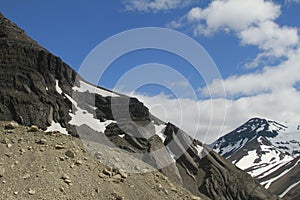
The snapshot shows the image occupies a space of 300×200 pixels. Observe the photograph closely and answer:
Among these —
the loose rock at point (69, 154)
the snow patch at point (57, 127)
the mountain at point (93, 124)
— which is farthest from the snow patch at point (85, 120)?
the loose rock at point (69, 154)

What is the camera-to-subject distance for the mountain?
15550cm

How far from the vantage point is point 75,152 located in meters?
28.5

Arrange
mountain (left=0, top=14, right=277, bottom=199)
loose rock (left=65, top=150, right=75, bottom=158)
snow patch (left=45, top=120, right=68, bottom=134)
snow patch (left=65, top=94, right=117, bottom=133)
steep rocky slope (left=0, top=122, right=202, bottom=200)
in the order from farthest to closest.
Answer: snow patch (left=65, top=94, right=117, bottom=133) < snow patch (left=45, top=120, right=68, bottom=134) < mountain (left=0, top=14, right=277, bottom=199) < loose rock (left=65, top=150, right=75, bottom=158) < steep rocky slope (left=0, top=122, right=202, bottom=200)

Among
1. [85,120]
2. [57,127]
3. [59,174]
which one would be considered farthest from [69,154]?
[85,120]

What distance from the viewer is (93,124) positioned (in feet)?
591

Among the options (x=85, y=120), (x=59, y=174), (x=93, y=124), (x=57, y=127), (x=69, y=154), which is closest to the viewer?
(x=59, y=174)

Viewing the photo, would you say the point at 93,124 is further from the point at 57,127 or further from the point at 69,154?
the point at 69,154

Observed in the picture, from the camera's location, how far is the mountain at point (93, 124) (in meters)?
156

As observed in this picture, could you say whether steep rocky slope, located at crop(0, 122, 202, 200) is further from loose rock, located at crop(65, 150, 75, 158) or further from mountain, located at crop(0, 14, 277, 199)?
mountain, located at crop(0, 14, 277, 199)

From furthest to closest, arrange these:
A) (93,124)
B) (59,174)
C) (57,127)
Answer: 1. (93,124)
2. (57,127)
3. (59,174)

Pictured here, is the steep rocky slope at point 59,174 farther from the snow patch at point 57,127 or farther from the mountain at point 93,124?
the snow patch at point 57,127

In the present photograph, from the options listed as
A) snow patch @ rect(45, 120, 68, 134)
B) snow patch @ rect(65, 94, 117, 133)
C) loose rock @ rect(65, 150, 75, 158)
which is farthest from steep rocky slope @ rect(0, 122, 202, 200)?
snow patch @ rect(65, 94, 117, 133)

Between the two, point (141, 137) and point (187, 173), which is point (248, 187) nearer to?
point (187, 173)

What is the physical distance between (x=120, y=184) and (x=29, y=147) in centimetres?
679
